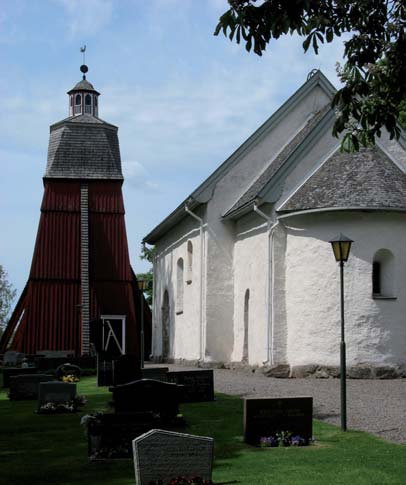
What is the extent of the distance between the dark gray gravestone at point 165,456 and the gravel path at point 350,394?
15.7 feet

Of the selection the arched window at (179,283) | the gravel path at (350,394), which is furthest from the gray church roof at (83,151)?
the gravel path at (350,394)

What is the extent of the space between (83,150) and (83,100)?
14.0ft

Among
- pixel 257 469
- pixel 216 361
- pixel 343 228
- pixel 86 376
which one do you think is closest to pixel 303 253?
pixel 343 228

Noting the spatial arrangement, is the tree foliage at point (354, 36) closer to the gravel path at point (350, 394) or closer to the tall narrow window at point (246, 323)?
the gravel path at point (350, 394)

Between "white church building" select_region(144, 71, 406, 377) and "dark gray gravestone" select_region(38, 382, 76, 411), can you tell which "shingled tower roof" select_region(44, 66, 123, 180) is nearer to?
"white church building" select_region(144, 71, 406, 377)

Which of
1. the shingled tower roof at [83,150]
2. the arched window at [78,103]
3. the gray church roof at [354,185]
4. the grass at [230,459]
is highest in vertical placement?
the arched window at [78,103]

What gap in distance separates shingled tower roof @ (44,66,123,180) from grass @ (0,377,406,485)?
2899 centimetres

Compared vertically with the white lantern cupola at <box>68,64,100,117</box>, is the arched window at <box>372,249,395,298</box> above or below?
below

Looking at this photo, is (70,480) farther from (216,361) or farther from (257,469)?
(216,361)

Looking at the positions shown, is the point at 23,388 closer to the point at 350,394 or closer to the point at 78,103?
the point at 350,394

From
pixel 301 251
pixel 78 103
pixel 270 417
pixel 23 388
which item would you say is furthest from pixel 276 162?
pixel 78 103

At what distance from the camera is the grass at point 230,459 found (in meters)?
10.3

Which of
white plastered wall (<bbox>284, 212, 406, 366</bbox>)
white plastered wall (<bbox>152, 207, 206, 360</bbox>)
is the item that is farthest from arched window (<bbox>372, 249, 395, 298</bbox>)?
white plastered wall (<bbox>152, 207, 206, 360</bbox>)

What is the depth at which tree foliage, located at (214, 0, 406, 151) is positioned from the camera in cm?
883
